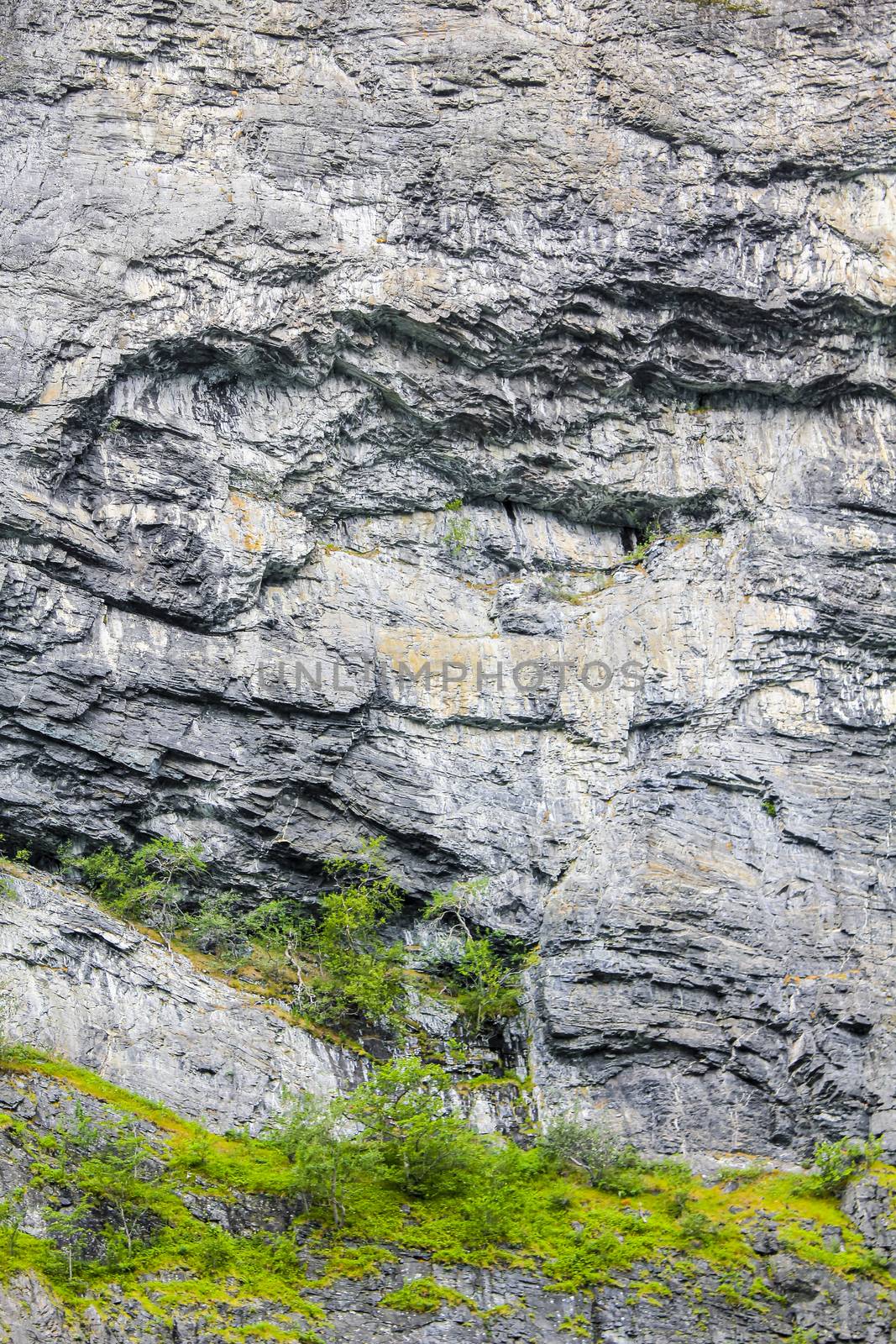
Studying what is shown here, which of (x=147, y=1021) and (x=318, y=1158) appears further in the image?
(x=147, y=1021)

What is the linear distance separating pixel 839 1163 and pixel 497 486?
13.6 meters

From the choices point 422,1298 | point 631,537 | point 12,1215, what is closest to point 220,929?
point 12,1215

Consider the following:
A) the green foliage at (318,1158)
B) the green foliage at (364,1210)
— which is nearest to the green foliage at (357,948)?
the green foliage at (364,1210)

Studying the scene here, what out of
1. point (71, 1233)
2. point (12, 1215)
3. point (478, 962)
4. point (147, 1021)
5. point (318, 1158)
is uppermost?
point (12, 1215)

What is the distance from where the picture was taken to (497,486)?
27047 mm

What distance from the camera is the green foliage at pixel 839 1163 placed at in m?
Result: 19.8

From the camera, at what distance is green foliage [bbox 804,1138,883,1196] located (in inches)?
778

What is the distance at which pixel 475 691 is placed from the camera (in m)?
25.4

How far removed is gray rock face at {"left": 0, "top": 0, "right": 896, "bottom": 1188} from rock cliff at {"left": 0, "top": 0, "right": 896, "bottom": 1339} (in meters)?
0.07

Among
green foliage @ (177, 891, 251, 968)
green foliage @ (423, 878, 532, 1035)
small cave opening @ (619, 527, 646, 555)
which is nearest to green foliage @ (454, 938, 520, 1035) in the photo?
green foliage @ (423, 878, 532, 1035)

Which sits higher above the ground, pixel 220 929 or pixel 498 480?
pixel 498 480

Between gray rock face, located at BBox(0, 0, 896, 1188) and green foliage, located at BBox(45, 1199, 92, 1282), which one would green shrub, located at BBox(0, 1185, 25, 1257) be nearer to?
green foliage, located at BBox(45, 1199, 92, 1282)

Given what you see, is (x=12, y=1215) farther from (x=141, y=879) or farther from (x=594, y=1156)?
(x=594, y=1156)

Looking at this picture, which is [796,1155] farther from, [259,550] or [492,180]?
[492,180]
